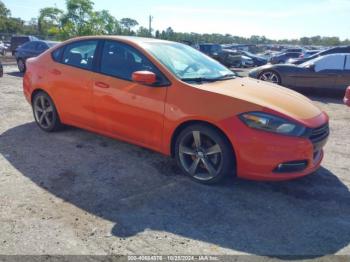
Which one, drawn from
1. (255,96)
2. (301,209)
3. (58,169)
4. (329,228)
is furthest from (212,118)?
(58,169)

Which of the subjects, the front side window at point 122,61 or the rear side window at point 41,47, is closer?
the front side window at point 122,61

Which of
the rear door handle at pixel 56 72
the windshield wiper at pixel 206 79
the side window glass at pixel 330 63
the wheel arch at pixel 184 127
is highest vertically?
A: the side window glass at pixel 330 63

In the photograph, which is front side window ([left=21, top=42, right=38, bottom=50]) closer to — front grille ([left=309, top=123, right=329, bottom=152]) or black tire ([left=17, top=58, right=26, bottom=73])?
black tire ([left=17, top=58, right=26, bottom=73])

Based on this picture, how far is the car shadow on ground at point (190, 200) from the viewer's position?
291cm

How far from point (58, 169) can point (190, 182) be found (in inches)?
64.5

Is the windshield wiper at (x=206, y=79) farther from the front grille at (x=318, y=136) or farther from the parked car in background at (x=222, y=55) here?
the parked car in background at (x=222, y=55)

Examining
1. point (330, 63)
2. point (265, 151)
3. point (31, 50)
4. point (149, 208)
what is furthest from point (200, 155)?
point (31, 50)

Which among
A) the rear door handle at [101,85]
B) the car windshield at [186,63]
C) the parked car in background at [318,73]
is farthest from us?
the parked car in background at [318,73]

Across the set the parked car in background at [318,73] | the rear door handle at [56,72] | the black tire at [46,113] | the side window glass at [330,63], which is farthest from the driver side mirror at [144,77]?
the side window glass at [330,63]

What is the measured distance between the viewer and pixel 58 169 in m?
4.17

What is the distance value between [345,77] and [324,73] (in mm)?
554

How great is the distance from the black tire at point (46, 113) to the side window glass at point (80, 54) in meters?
0.74

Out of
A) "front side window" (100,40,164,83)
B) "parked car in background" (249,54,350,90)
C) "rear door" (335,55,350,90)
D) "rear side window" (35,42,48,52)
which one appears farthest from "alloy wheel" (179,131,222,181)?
"rear side window" (35,42,48,52)

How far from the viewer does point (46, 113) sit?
5.45 m
